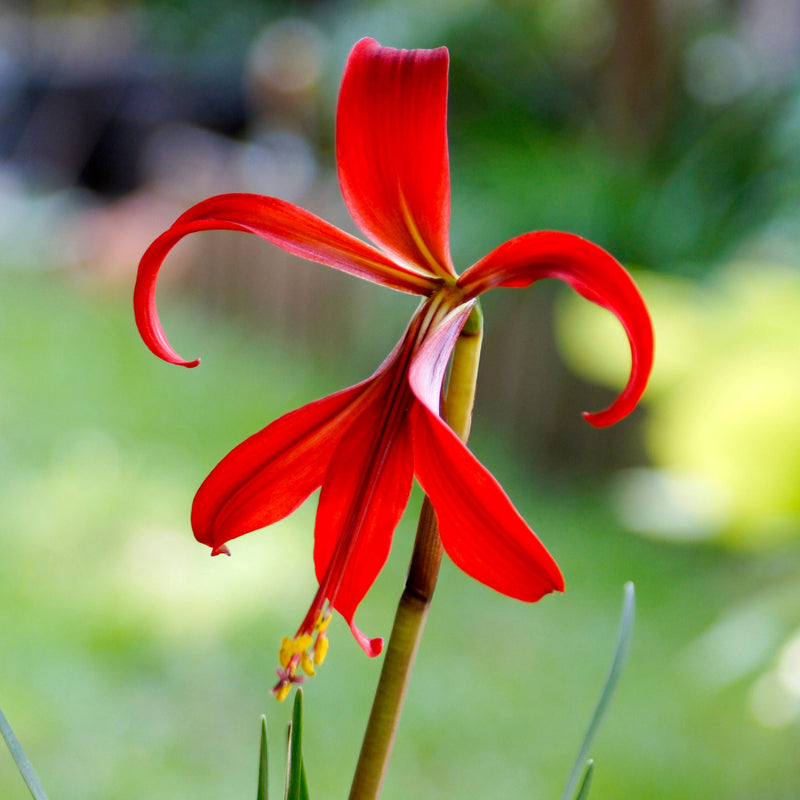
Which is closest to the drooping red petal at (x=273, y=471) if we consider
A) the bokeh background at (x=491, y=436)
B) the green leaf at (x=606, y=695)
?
the green leaf at (x=606, y=695)

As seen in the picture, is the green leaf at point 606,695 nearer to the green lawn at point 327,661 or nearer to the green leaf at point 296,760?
the green leaf at point 296,760

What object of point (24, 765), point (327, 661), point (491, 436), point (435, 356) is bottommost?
point (24, 765)

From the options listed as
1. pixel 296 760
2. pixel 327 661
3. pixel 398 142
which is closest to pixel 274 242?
pixel 398 142

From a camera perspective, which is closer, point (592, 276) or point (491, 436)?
point (592, 276)

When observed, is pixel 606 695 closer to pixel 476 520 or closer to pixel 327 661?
pixel 476 520

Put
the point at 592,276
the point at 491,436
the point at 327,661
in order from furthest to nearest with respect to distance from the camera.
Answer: the point at 491,436 < the point at 327,661 < the point at 592,276

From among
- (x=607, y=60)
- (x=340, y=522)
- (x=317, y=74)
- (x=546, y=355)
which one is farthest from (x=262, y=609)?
(x=317, y=74)

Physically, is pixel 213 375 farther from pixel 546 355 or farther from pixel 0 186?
pixel 0 186
